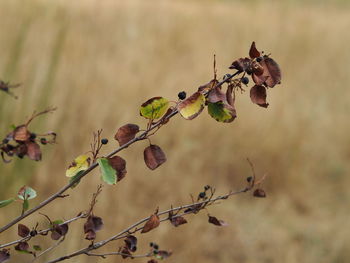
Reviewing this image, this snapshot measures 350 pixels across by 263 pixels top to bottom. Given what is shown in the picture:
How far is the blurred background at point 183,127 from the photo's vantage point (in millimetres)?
3145

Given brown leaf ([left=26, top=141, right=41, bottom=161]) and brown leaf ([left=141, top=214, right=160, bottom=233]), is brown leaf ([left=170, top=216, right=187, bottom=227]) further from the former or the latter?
brown leaf ([left=26, top=141, right=41, bottom=161])

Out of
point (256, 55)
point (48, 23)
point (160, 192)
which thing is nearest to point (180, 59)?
point (48, 23)

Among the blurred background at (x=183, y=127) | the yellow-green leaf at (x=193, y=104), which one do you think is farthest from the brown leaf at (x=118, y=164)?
the blurred background at (x=183, y=127)

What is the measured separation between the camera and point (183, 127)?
14.0 ft

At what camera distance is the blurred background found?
314 centimetres

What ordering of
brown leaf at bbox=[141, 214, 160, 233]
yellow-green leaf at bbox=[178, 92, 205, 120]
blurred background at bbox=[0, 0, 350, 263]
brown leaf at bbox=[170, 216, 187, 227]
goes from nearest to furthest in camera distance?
yellow-green leaf at bbox=[178, 92, 205, 120] → brown leaf at bbox=[141, 214, 160, 233] → brown leaf at bbox=[170, 216, 187, 227] → blurred background at bbox=[0, 0, 350, 263]

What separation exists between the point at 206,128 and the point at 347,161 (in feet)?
4.25

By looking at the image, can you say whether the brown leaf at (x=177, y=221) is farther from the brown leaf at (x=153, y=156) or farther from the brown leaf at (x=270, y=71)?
the brown leaf at (x=270, y=71)

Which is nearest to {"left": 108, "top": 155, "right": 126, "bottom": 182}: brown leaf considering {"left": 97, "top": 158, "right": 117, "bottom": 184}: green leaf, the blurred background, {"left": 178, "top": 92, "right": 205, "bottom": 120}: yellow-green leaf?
{"left": 97, "top": 158, "right": 117, "bottom": 184}: green leaf

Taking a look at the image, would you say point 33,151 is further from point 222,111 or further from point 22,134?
point 222,111

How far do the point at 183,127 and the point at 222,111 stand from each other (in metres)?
3.46

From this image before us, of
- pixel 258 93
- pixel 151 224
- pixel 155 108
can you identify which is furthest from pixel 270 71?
pixel 151 224

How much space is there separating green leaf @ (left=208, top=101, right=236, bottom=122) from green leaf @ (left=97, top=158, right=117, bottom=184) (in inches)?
6.2

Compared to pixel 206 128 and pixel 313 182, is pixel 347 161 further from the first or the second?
pixel 206 128
